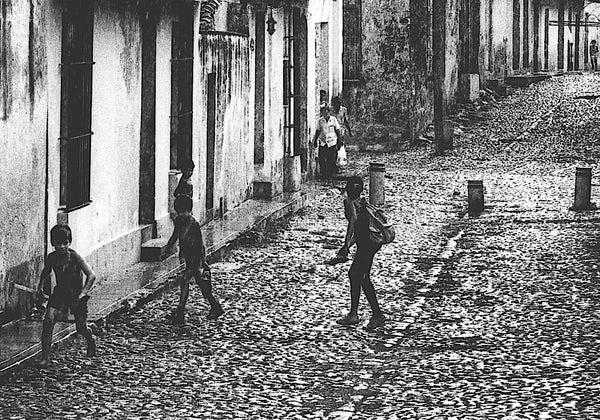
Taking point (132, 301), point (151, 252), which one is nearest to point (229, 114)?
point (151, 252)

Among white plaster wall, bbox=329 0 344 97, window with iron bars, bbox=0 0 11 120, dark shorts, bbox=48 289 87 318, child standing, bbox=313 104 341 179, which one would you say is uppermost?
white plaster wall, bbox=329 0 344 97

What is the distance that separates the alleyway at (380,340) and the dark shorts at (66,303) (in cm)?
38

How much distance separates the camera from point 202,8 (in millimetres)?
16594

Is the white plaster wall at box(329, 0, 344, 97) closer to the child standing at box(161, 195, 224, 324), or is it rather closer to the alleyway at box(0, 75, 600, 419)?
the alleyway at box(0, 75, 600, 419)

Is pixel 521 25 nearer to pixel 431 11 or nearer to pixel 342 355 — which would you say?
pixel 431 11

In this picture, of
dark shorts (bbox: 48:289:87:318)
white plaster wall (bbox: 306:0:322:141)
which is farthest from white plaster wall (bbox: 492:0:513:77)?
dark shorts (bbox: 48:289:87:318)

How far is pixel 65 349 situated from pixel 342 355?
81.5 inches

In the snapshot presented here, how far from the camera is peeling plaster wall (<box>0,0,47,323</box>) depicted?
1015 cm

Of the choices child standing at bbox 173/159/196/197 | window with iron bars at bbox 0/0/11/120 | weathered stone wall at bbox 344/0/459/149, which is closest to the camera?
window with iron bars at bbox 0/0/11/120

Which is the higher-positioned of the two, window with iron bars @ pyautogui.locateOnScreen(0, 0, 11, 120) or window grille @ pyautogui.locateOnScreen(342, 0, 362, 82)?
window grille @ pyautogui.locateOnScreen(342, 0, 362, 82)

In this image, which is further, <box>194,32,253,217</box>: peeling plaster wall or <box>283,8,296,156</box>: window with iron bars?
<box>283,8,296,156</box>: window with iron bars

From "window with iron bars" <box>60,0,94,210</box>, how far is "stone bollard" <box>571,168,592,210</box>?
868 centimetres

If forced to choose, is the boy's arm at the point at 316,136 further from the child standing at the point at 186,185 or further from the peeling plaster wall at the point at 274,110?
the child standing at the point at 186,185

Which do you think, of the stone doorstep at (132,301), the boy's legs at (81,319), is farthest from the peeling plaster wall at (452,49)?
the boy's legs at (81,319)
